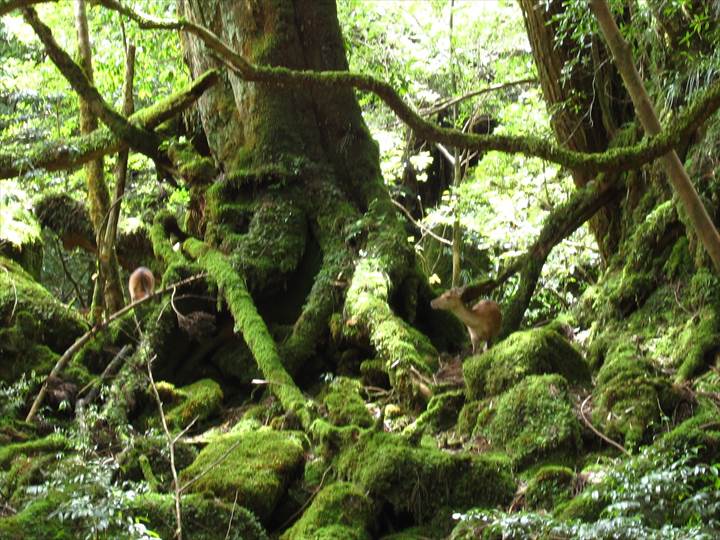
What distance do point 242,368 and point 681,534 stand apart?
5.29 metres

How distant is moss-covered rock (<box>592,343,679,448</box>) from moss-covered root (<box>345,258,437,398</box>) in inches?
61.7

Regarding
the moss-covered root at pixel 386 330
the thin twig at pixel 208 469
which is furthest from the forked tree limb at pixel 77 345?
the thin twig at pixel 208 469

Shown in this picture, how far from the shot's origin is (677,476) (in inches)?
151

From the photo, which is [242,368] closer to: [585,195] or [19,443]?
[19,443]

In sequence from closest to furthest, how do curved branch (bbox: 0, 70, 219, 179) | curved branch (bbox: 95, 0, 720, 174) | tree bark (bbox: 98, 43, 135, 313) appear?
curved branch (bbox: 95, 0, 720, 174), curved branch (bbox: 0, 70, 219, 179), tree bark (bbox: 98, 43, 135, 313)

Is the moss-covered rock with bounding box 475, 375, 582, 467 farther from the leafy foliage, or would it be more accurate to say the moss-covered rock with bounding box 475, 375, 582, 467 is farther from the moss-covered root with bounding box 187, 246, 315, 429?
the moss-covered root with bounding box 187, 246, 315, 429

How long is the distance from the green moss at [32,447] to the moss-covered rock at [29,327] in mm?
1780

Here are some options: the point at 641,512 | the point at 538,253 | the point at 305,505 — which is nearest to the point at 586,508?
the point at 641,512

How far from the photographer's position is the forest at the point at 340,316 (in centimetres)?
459

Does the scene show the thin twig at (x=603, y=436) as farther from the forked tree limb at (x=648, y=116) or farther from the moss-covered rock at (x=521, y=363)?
the forked tree limb at (x=648, y=116)

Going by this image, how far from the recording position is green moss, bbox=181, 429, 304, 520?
491 centimetres

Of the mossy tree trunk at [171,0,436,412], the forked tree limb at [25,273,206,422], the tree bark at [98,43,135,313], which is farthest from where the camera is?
the tree bark at [98,43,135,313]

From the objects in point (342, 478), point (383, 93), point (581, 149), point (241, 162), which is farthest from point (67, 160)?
point (581, 149)

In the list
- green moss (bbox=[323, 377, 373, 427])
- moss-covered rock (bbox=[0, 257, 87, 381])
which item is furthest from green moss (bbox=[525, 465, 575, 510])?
moss-covered rock (bbox=[0, 257, 87, 381])
